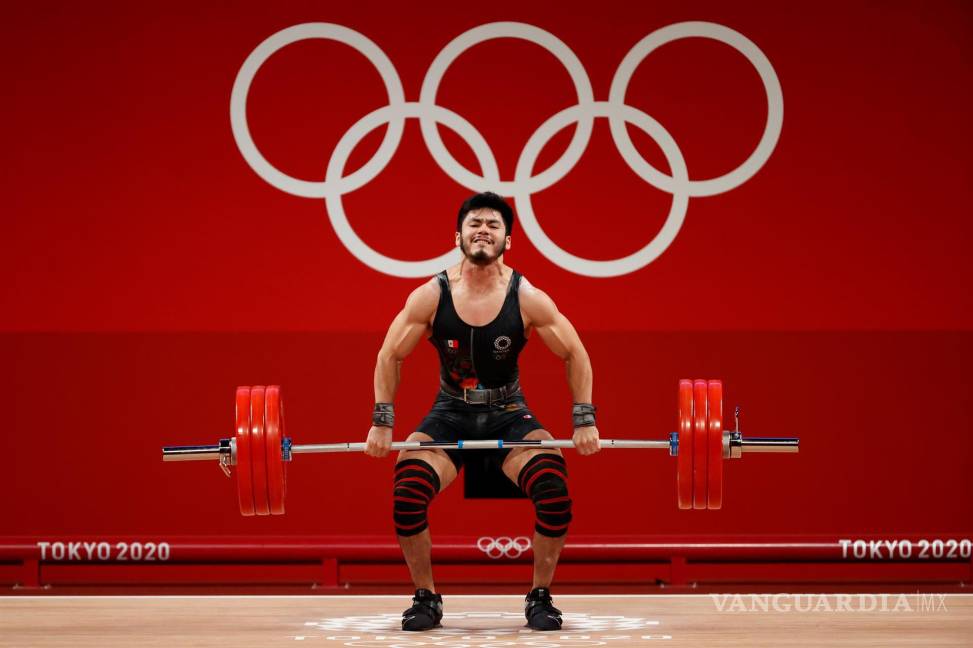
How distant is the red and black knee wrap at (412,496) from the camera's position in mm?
3684

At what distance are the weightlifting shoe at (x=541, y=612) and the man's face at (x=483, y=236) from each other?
110 cm

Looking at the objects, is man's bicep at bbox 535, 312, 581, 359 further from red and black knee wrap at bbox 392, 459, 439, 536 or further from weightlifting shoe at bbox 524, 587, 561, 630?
weightlifting shoe at bbox 524, 587, 561, 630

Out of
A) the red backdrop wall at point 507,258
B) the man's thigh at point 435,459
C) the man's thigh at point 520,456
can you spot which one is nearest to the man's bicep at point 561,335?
the man's thigh at point 520,456

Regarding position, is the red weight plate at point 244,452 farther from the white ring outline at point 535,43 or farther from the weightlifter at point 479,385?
the white ring outline at point 535,43

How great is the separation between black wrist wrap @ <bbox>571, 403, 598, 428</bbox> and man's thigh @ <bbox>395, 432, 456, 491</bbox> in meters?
0.45

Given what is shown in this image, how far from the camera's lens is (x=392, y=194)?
536 cm

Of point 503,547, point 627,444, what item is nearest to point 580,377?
point 627,444

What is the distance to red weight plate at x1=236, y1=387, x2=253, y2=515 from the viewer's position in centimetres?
362

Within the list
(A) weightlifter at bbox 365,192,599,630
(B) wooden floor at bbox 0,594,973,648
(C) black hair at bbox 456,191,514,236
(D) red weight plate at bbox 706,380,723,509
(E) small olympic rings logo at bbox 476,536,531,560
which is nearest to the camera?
(B) wooden floor at bbox 0,594,973,648

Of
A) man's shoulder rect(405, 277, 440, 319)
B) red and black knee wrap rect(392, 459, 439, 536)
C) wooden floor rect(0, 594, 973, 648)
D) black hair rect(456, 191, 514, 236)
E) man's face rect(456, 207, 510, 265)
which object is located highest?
black hair rect(456, 191, 514, 236)

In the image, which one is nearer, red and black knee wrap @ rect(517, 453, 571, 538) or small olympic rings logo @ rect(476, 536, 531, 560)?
red and black knee wrap @ rect(517, 453, 571, 538)

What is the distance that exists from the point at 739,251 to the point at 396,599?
2.27 metres

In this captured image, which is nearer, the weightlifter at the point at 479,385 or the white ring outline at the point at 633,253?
the weightlifter at the point at 479,385

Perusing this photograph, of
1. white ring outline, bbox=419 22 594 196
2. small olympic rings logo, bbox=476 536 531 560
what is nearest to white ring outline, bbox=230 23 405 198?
white ring outline, bbox=419 22 594 196
